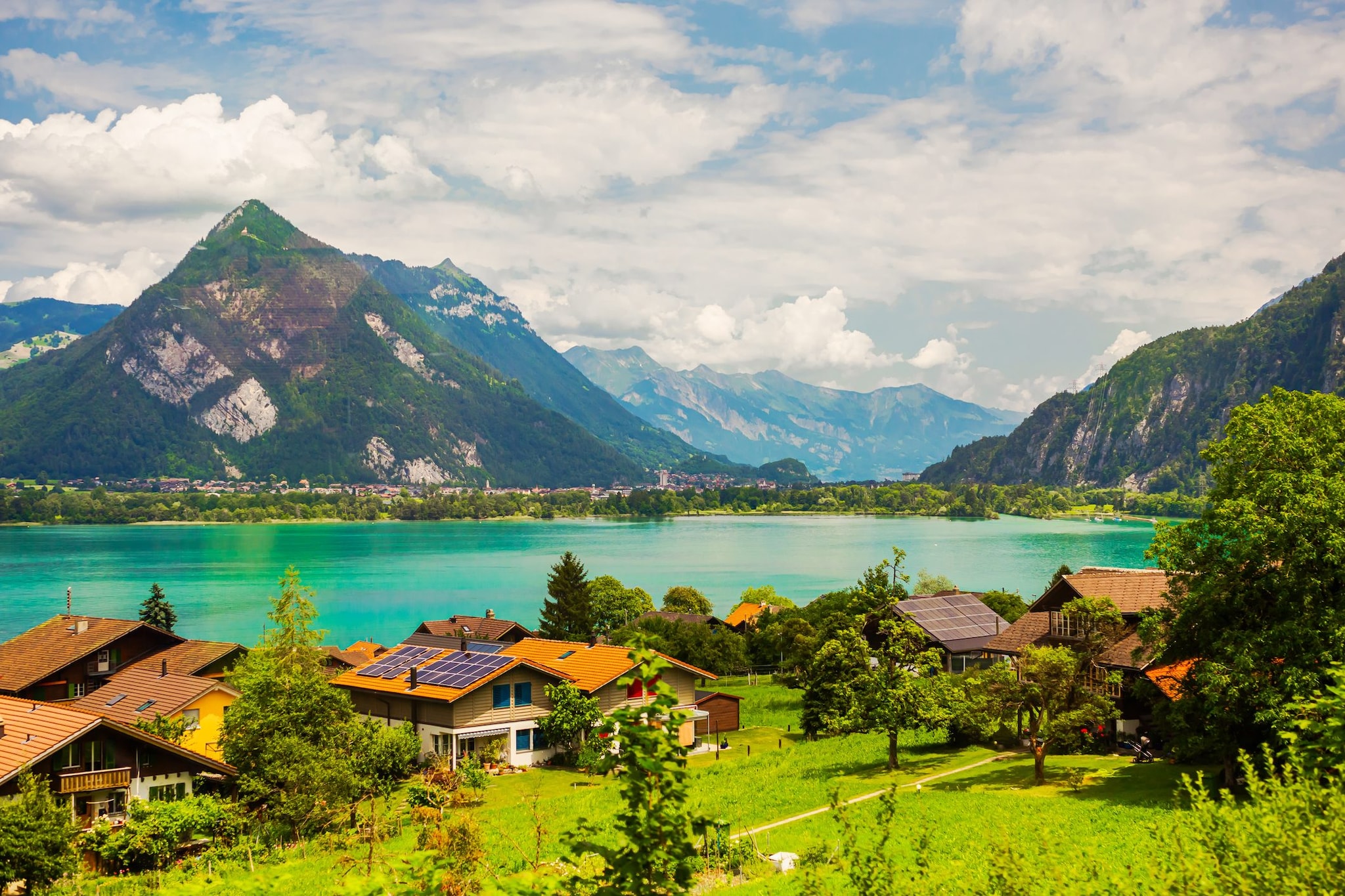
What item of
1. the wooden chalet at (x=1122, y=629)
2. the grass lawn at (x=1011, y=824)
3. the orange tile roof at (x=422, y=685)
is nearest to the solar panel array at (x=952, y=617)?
the wooden chalet at (x=1122, y=629)

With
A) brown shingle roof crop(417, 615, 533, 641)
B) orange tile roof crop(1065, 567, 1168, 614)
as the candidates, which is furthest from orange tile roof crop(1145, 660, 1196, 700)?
brown shingle roof crop(417, 615, 533, 641)

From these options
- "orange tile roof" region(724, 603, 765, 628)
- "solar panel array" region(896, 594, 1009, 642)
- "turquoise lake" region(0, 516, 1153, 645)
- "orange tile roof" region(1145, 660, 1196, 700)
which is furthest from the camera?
"turquoise lake" region(0, 516, 1153, 645)

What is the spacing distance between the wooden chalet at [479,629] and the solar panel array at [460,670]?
669 inches

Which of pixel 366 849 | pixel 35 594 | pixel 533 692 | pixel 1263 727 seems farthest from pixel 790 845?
pixel 35 594

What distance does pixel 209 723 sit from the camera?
3488 cm

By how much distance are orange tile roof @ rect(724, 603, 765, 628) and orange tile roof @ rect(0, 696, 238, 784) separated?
2036 inches

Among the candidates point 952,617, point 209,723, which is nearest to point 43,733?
point 209,723

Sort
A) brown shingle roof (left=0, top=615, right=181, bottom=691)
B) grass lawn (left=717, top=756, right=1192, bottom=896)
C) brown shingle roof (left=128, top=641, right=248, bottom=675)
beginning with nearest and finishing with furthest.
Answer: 1. grass lawn (left=717, top=756, right=1192, bottom=896)
2. brown shingle roof (left=0, top=615, right=181, bottom=691)
3. brown shingle roof (left=128, top=641, right=248, bottom=675)

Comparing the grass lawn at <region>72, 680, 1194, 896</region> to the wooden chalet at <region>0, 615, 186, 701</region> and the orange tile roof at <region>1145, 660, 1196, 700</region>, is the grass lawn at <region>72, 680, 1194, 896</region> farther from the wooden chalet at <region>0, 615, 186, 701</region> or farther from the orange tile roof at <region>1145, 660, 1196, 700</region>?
the wooden chalet at <region>0, 615, 186, 701</region>

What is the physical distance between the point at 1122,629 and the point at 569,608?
3866cm

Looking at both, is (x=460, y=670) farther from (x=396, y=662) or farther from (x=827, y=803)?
(x=827, y=803)

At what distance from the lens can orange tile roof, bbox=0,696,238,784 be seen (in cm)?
2391

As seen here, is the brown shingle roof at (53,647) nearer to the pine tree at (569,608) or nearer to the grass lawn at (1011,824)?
the pine tree at (569,608)

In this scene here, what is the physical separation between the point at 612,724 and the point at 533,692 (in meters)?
29.9
